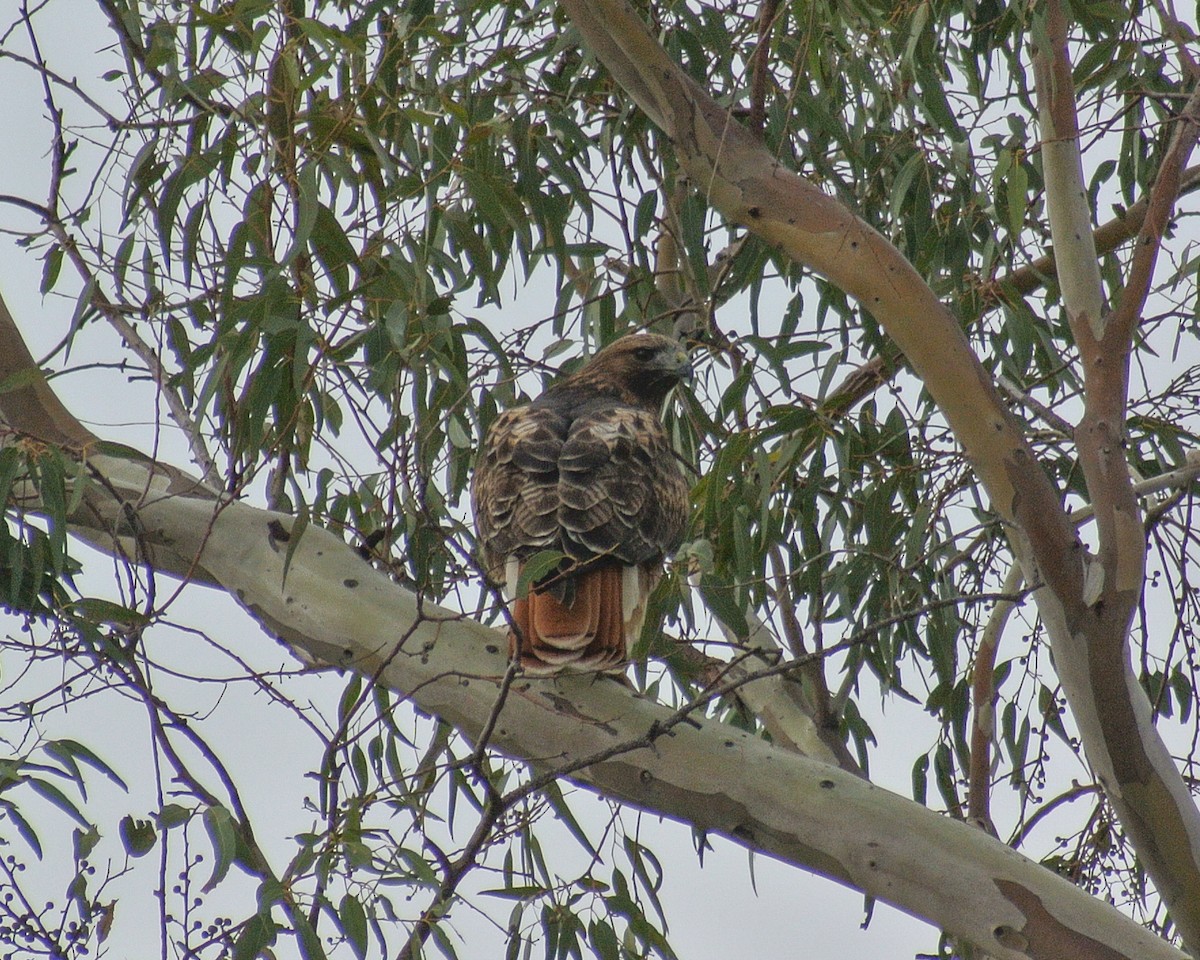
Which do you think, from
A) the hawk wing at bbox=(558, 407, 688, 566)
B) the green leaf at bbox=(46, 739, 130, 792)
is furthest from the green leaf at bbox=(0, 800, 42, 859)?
the hawk wing at bbox=(558, 407, 688, 566)

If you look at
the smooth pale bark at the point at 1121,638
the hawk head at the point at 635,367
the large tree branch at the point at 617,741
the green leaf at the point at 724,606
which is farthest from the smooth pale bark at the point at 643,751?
the hawk head at the point at 635,367

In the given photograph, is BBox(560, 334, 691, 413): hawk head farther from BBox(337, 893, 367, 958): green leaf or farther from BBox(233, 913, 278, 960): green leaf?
BBox(233, 913, 278, 960): green leaf

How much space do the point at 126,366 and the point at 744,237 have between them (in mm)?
1301

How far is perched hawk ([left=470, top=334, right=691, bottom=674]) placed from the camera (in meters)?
2.46

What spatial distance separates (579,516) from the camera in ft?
9.05

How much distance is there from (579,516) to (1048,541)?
0.87m

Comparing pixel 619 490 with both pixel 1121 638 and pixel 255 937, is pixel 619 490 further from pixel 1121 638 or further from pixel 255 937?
pixel 255 937

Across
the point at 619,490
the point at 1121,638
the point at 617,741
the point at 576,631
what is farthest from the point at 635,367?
the point at 1121,638

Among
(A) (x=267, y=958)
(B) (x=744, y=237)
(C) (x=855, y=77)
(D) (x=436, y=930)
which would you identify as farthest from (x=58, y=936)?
(C) (x=855, y=77)

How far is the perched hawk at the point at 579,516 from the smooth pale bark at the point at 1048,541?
65 centimetres

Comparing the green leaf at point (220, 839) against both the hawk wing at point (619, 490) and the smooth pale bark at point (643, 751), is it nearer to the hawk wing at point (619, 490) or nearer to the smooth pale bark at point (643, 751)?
the smooth pale bark at point (643, 751)

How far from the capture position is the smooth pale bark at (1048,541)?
2.26m

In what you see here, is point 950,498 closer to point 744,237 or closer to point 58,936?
point 744,237

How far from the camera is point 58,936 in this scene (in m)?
2.31
